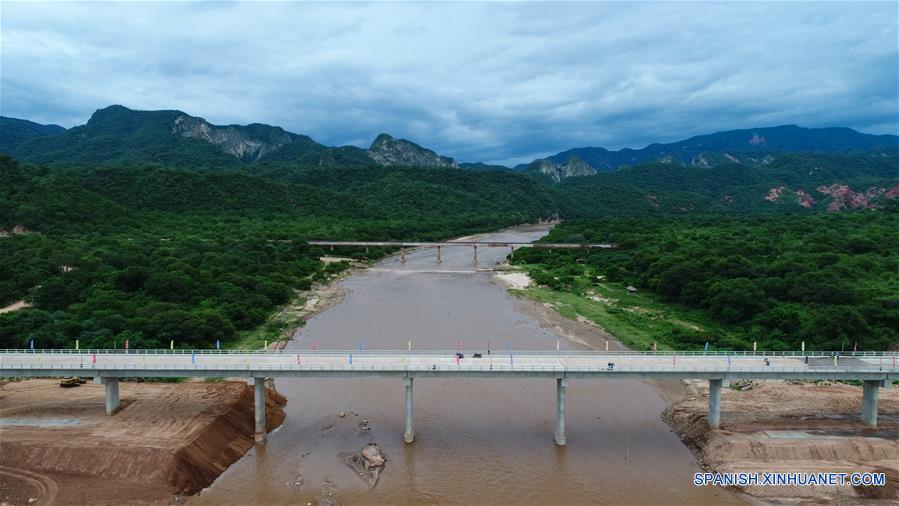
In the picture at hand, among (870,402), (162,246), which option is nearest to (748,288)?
(870,402)

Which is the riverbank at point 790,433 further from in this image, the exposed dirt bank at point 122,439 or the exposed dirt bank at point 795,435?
the exposed dirt bank at point 122,439

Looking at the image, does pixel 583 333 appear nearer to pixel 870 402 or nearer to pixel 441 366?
pixel 870 402

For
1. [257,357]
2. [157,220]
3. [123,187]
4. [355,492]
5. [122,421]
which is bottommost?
[355,492]

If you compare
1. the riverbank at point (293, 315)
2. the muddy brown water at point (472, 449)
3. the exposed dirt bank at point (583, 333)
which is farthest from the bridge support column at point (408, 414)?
the exposed dirt bank at point (583, 333)

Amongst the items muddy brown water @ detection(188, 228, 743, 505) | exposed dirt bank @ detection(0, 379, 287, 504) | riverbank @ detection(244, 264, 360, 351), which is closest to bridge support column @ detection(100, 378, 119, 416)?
exposed dirt bank @ detection(0, 379, 287, 504)

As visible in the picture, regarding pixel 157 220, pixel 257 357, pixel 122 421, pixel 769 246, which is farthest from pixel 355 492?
pixel 157 220

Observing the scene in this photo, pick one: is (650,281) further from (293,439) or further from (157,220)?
(157,220)
